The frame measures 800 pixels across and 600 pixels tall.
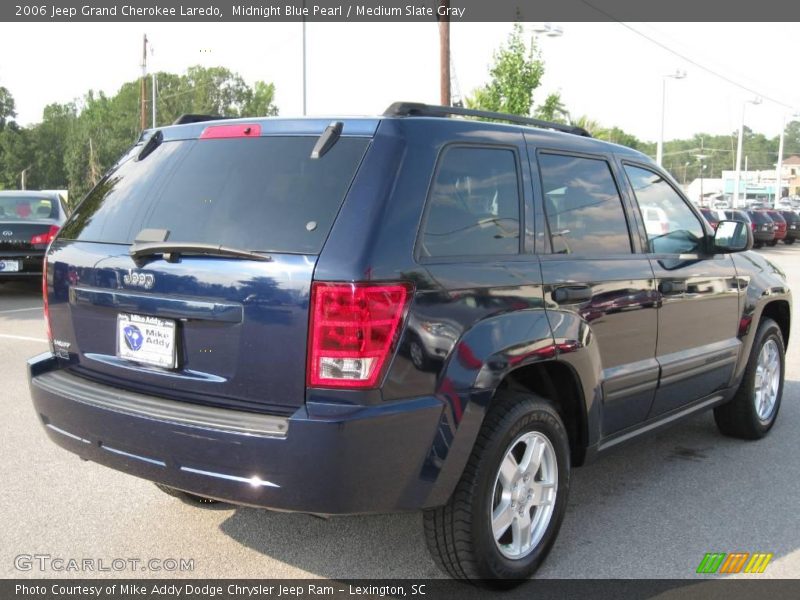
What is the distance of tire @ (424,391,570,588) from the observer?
10.5 ft

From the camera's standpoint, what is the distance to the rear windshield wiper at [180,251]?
3.02 metres

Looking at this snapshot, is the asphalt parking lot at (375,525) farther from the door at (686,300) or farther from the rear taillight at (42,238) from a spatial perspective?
the rear taillight at (42,238)

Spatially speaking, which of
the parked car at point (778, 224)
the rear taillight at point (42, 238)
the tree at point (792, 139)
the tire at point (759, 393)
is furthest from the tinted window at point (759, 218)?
the tree at point (792, 139)

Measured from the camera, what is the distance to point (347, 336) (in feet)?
9.30

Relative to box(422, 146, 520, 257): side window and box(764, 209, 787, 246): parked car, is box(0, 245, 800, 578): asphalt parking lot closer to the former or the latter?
box(422, 146, 520, 257): side window

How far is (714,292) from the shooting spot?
490 cm

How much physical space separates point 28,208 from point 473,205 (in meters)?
11.6

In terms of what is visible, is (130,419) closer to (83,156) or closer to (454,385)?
(454,385)

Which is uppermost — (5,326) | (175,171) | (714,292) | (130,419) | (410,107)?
(410,107)

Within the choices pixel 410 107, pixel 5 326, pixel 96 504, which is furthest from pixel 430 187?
pixel 5 326

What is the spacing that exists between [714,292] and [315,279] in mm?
2944

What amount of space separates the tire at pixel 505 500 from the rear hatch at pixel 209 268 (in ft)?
2.56

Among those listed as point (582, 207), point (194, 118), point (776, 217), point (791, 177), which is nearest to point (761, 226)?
point (776, 217)

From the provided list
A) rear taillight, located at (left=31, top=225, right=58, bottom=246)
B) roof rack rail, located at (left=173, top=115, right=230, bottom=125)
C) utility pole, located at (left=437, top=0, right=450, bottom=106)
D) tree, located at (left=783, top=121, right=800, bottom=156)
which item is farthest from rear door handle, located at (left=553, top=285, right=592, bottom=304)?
tree, located at (left=783, top=121, right=800, bottom=156)
